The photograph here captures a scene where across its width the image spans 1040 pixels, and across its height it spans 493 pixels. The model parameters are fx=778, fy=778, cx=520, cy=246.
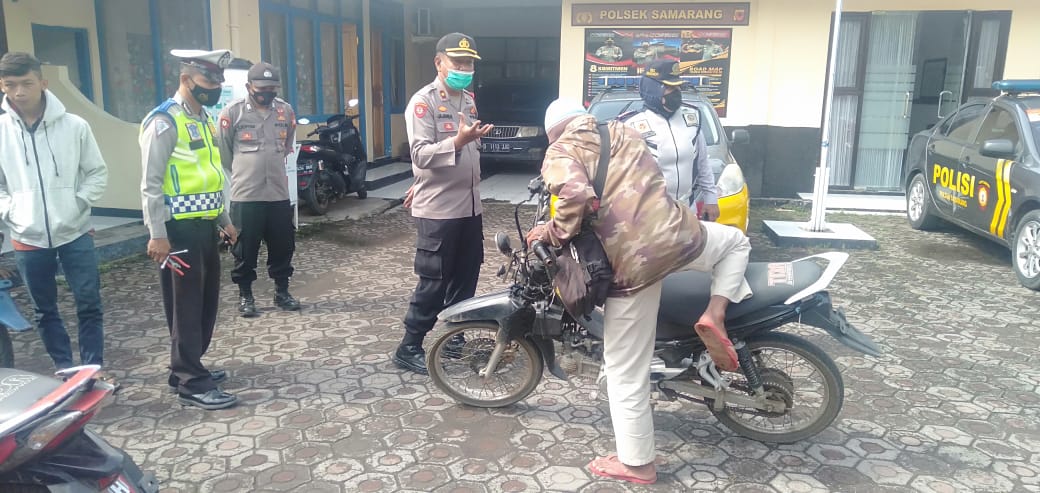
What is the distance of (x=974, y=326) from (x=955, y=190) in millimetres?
3027

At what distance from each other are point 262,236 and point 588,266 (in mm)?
3450

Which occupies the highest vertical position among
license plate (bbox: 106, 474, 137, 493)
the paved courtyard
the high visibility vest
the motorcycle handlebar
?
the high visibility vest

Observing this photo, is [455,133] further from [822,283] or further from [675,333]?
[822,283]

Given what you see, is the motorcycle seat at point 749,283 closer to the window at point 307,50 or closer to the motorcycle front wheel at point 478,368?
the motorcycle front wheel at point 478,368

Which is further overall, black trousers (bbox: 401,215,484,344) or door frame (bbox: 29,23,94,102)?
door frame (bbox: 29,23,94,102)

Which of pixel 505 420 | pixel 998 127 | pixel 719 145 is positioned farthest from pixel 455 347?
pixel 998 127

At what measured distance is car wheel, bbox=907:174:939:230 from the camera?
29.2 feet

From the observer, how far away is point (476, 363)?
13.8ft

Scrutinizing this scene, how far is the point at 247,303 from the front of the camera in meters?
5.83

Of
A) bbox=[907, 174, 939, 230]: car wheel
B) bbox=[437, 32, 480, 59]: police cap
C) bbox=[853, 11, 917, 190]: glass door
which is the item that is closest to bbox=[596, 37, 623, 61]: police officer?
bbox=[853, 11, 917, 190]: glass door

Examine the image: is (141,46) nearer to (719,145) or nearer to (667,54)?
(667,54)

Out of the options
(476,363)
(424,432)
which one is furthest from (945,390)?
(424,432)

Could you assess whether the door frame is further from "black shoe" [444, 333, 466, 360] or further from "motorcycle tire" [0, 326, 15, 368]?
"black shoe" [444, 333, 466, 360]

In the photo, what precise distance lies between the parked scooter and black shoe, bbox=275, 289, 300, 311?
2.16 m
